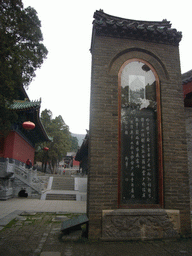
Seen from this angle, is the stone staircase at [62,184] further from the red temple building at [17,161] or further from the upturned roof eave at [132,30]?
the upturned roof eave at [132,30]

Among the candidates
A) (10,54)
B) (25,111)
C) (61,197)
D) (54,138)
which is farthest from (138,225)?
(54,138)

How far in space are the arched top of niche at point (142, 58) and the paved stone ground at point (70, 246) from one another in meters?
3.59

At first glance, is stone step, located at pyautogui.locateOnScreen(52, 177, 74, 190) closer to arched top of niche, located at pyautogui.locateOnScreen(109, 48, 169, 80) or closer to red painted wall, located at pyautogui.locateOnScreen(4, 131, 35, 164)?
red painted wall, located at pyautogui.locateOnScreen(4, 131, 35, 164)

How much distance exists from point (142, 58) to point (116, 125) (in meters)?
1.85

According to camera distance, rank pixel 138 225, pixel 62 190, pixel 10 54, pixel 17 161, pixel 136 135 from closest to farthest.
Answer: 1. pixel 138 225
2. pixel 136 135
3. pixel 10 54
4. pixel 17 161
5. pixel 62 190

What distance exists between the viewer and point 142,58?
494 cm

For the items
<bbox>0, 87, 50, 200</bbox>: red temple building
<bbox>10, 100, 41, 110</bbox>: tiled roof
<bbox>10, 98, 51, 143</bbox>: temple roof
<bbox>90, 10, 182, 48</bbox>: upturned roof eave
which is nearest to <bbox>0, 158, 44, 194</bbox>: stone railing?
<bbox>0, 87, 50, 200</bbox>: red temple building

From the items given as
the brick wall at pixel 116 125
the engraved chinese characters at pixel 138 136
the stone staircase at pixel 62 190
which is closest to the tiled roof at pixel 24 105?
the stone staircase at pixel 62 190

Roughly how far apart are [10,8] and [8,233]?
18.5 ft

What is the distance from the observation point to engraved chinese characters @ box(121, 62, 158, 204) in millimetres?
4344

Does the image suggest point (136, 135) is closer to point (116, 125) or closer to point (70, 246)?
point (116, 125)

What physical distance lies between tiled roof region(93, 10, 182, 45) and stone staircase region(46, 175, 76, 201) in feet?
31.6

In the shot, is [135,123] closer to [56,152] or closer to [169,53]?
[169,53]

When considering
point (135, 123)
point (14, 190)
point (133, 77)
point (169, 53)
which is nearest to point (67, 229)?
point (135, 123)
